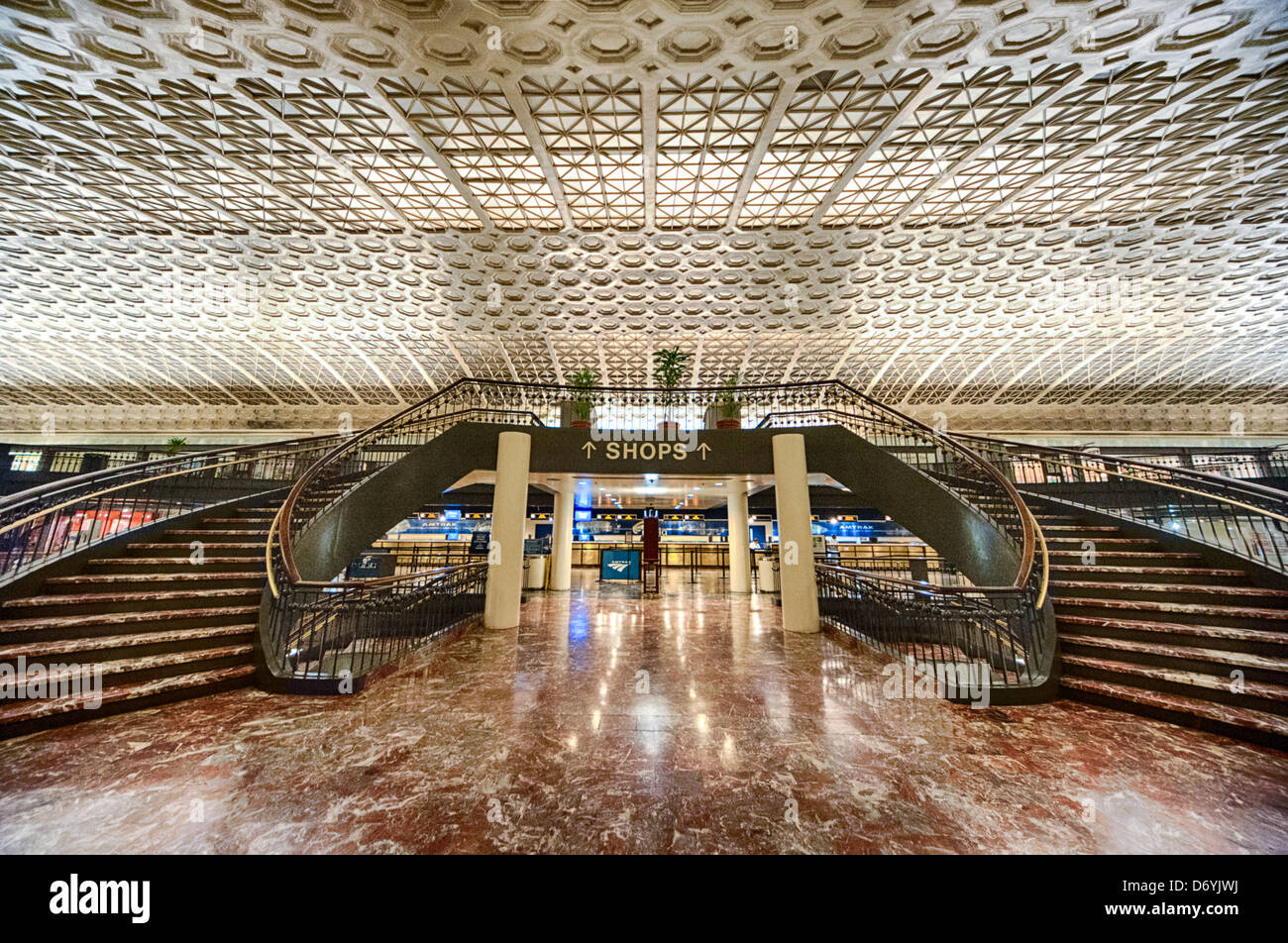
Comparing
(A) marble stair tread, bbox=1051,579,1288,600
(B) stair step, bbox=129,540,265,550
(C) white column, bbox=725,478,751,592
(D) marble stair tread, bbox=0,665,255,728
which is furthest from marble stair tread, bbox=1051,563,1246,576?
(B) stair step, bbox=129,540,265,550

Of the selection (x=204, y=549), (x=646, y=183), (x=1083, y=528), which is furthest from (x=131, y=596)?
(x=646, y=183)

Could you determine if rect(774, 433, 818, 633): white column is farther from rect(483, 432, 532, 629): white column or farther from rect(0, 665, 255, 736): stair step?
rect(0, 665, 255, 736): stair step

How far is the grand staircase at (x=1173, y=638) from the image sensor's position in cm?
369

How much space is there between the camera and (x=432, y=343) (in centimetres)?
2306

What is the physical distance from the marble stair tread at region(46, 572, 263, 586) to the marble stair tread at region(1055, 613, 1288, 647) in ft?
30.9

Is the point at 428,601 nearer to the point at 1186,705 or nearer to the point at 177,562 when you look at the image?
the point at 177,562

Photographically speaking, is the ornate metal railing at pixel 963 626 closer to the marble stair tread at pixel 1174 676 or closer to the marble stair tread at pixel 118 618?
the marble stair tread at pixel 1174 676

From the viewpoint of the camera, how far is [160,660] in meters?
4.23

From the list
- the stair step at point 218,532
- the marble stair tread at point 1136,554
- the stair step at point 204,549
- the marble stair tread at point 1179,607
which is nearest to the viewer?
the marble stair tread at point 1179,607

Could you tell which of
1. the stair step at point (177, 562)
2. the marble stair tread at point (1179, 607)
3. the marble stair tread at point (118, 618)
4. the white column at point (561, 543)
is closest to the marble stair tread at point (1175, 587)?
the marble stair tread at point (1179, 607)
